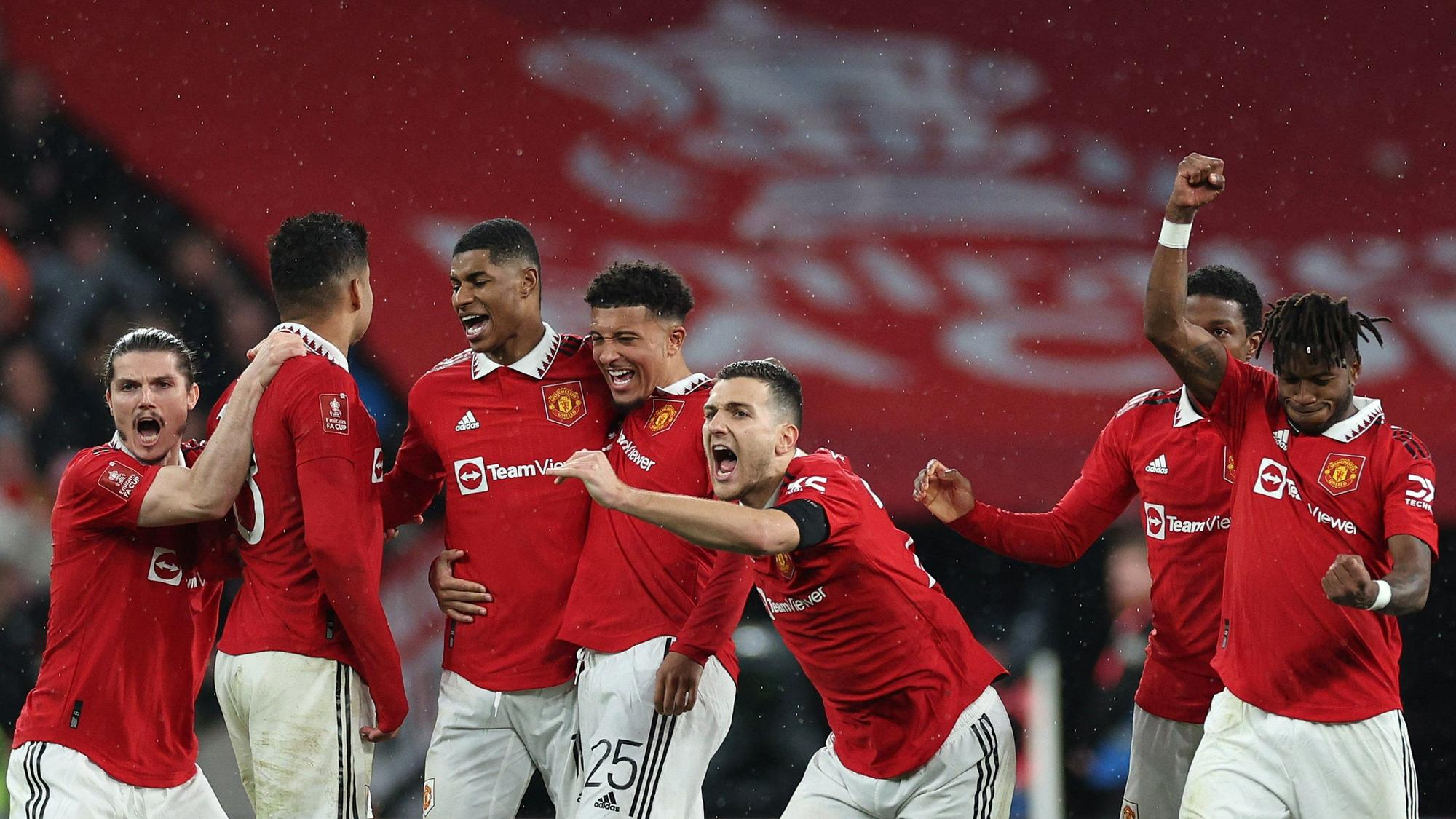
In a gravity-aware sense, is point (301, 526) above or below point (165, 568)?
above

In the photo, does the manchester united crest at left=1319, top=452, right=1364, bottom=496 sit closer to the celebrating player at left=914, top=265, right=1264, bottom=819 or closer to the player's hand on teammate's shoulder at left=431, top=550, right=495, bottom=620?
the celebrating player at left=914, top=265, right=1264, bottom=819

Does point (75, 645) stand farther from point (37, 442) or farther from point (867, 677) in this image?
point (37, 442)

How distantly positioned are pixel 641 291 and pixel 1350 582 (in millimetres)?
2102

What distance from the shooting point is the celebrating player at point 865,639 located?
12.7 ft

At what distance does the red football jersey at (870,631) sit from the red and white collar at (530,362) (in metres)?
0.89

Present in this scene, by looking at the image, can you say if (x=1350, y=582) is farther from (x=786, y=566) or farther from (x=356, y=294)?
(x=356, y=294)

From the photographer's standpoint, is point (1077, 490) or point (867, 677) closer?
point (867, 677)

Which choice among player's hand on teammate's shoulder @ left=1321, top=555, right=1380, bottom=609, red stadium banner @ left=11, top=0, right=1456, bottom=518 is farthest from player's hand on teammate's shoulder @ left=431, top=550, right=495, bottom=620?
red stadium banner @ left=11, top=0, right=1456, bottom=518

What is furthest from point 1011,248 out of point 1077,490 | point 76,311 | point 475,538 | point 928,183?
point 76,311

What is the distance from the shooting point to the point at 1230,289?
475cm

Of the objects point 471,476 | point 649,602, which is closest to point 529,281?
point 471,476

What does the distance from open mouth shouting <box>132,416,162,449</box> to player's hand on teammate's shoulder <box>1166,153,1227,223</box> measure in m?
2.87

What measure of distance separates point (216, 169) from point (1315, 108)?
547cm

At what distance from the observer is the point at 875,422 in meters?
7.17
